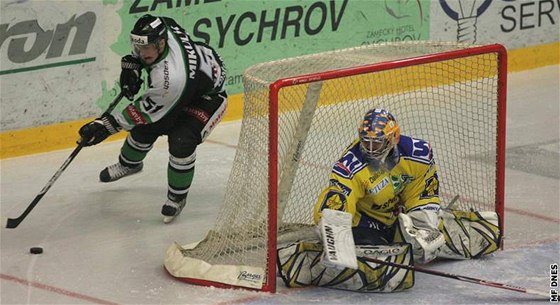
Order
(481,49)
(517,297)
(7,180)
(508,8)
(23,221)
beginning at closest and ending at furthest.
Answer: (517,297) < (481,49) < (23,221) < (7,180) < (508,8)

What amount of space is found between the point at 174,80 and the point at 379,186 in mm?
1231

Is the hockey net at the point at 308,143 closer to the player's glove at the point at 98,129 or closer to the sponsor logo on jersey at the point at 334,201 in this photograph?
the sponsor logo on jersey at the point at 334,201

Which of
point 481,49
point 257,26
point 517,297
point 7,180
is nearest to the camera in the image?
point 517,297

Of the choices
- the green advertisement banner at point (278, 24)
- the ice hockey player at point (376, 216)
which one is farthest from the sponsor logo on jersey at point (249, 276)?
the green advertisement banner at point (278, 24)

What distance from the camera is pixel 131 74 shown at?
6.32 m

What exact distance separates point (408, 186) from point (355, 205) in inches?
10.8

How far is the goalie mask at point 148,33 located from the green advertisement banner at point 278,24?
175cm

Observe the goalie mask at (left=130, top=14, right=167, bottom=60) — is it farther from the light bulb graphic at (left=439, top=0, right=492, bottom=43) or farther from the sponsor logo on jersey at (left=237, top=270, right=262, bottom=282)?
the light bulb graphic at (left=439, top=0, right=492, bottom=43)

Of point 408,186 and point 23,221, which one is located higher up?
point 408,186

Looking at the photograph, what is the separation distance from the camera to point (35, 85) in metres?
7.38

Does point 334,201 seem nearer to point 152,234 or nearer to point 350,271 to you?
point 350,271

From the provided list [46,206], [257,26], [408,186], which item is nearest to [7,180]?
[46,206]

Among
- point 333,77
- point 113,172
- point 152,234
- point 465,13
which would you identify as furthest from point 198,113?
point 465,13

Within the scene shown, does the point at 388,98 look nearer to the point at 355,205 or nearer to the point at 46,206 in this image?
the point at 355,205
